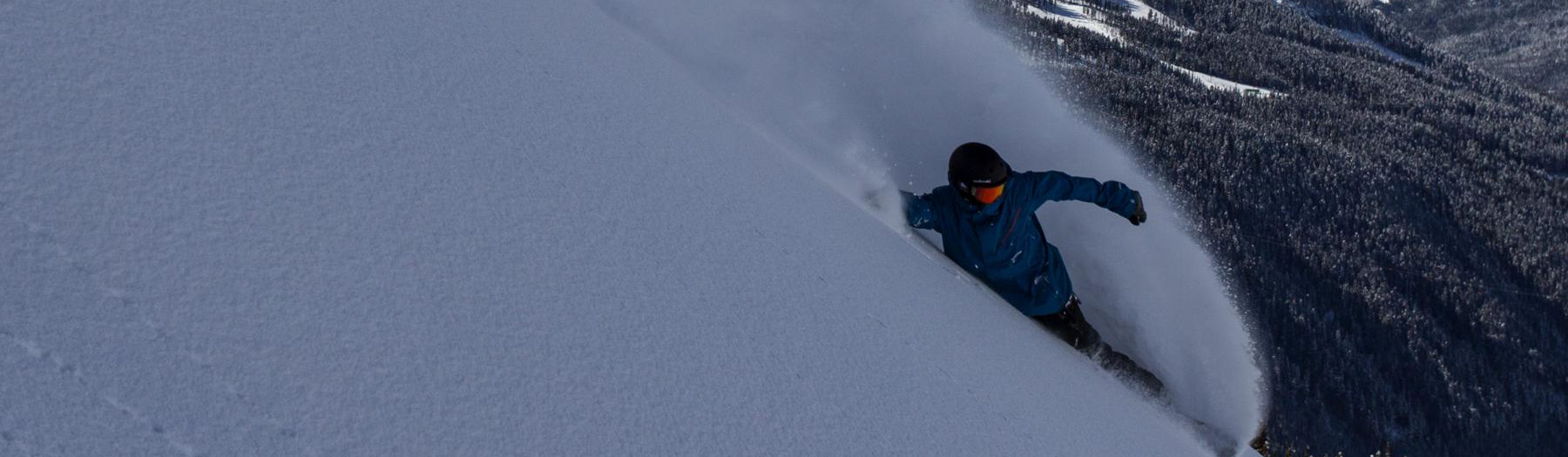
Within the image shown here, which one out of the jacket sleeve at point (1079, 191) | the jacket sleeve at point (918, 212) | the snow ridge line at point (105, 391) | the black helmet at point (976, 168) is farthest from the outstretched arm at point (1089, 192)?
the snow ridge line at point (105, 391)

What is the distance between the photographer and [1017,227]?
4.23 m

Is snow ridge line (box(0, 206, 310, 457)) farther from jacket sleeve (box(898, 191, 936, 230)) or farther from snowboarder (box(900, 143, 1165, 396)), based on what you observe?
jacket sleeve (box(898, 191, 936, 230))

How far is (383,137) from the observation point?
2.46m

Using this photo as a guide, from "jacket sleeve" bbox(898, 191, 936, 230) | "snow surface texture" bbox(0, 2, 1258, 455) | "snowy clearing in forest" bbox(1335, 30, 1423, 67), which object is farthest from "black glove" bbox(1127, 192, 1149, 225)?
"snowy clearing in forest" bbox(1335, 30, 1423, 67)

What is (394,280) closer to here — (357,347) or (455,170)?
(357,347)

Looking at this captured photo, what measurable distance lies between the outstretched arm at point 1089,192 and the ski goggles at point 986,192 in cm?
29

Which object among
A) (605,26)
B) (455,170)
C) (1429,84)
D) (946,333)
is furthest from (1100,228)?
(1429,84)

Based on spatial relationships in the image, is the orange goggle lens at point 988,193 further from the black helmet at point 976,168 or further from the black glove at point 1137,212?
the black glove at point 1137,212

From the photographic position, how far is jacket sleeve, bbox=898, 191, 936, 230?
13.8ft

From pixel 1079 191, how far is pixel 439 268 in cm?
310

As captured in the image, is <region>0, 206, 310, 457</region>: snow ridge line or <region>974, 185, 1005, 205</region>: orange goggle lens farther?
<region>974, 185, 1005, 205</region>: orange goggle lens

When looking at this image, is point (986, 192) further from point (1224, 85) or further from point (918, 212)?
point (1224, 85)

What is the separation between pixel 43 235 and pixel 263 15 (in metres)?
1.33

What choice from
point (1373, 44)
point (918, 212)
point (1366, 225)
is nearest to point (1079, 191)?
point (918, 212)
